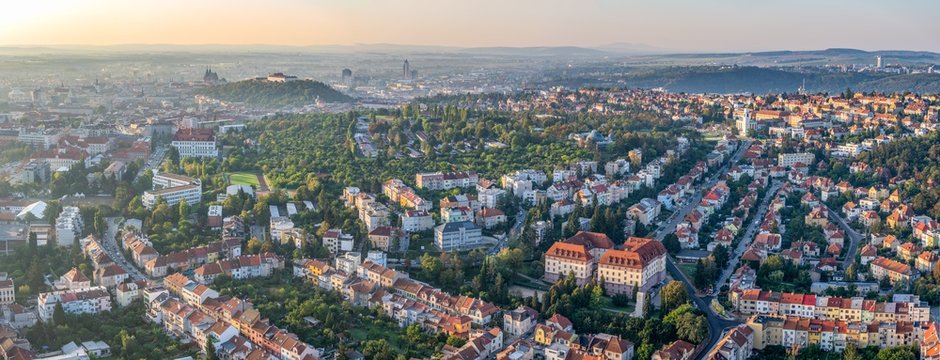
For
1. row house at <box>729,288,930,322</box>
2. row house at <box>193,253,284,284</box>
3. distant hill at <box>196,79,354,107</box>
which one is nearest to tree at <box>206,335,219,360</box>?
row house at <box>193,253,284,284</box>

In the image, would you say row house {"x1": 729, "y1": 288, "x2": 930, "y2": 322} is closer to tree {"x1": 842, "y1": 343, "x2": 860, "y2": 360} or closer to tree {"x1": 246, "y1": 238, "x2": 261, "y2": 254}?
tree {"x1": 842, "y1": 343, "x2": 860, "y2": 360}

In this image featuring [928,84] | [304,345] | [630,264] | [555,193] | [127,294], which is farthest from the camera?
[928,84]

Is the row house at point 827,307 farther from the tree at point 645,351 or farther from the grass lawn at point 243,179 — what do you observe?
the grass lawn at point 243,179

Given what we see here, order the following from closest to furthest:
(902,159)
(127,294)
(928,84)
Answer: (127,294) → (902,159) → (928,84)

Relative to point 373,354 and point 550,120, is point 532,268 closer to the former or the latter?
point 373,354

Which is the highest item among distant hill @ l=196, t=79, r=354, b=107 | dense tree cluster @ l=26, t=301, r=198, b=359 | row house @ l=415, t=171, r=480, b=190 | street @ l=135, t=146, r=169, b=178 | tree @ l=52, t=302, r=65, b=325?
distant hill @ l=196, t=79, r=354, b=107

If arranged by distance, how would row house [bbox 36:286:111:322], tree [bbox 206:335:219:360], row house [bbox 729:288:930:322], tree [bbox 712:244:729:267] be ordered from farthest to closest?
tree [bbox 712:244:729:267]
row house [bbox 729:288:930:322]
row house [bbox 36:286:111:322]
tree [bbox 206:335:219:360]

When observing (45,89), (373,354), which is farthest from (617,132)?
(45,89)
